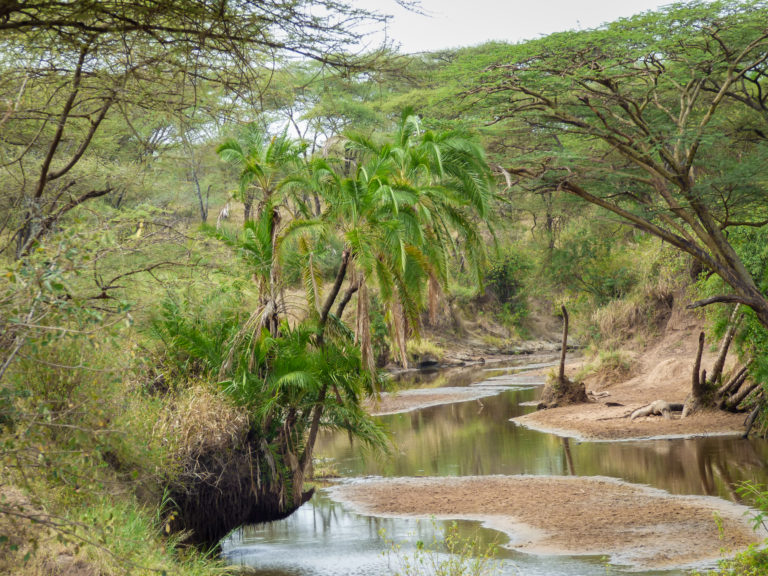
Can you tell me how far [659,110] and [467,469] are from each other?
336 inches

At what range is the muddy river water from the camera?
1170cm

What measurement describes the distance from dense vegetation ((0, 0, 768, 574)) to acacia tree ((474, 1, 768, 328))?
7 centimetres

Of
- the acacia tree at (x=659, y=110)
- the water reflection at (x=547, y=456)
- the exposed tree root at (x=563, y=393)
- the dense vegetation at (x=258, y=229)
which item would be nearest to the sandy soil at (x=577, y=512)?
the water reflection at (x=547, y=456)

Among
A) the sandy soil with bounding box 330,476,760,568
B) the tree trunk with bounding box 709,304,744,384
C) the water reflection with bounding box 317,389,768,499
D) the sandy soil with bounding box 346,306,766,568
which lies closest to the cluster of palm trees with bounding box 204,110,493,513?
the sandy soil with bounding box 346,306,766,568

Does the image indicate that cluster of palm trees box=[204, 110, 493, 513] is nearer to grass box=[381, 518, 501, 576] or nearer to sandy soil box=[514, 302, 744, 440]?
grass box=[381, 518, 501, 576]

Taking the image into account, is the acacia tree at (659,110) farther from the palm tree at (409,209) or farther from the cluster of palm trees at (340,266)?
the cluster of palm trees at (340,266)

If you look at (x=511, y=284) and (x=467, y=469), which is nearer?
(x=467, y=469)

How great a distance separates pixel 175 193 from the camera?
40.8m

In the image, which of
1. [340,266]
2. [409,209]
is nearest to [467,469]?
[340,266]

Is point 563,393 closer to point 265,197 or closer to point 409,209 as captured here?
point 409,209

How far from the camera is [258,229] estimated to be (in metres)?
13.0

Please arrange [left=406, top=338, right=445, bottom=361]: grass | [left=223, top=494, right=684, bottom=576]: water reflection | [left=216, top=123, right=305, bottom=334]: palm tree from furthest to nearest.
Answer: [left=406, top=338, right=445, bottom=361]: grass → [left=216, top=123, right=305, bottom=334]: palm tree → [left=223, top=494, right=684, bottom=576]: water reflection

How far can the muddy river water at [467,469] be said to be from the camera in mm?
11703

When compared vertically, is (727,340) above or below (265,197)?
below
